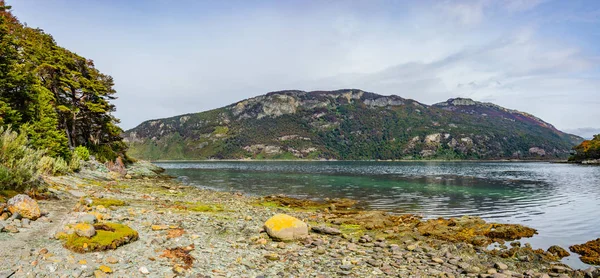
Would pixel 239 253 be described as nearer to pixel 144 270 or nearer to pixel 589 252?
pixel 144 270

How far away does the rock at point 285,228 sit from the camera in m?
14.0

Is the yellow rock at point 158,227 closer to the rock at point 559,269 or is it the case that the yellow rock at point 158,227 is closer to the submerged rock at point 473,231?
the submerged rock at point 473,231

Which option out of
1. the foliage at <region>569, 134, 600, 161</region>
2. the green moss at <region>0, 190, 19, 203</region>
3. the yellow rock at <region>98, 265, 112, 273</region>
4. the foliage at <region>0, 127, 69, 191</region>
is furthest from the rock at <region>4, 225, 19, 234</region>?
the foliage at <region>569, 134, 600, 161</region>

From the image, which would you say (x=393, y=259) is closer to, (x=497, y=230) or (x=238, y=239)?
(x=238, y=239)

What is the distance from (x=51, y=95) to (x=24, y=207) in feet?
126

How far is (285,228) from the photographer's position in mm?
14172

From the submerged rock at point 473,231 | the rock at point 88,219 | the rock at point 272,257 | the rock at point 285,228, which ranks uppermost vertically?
the rock at point 88,219

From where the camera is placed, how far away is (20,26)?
4478cm

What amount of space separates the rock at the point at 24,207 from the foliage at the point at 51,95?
14.0 m

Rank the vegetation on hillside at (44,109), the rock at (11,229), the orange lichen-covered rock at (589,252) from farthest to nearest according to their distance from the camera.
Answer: the vegetation on hillside at (44,109)
the orange lichen-covered rock at (589,252)
the rock at (11,229)

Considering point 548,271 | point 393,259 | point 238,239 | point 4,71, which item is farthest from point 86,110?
point 548,271

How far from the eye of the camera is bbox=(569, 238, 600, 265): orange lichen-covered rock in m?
14.2

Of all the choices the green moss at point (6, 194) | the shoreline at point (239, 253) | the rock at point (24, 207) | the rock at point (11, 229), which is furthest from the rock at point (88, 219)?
the green moss at point (6, 194)

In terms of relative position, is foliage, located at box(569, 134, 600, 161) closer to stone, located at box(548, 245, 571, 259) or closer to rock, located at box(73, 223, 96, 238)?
stone, located at box(548, 245, 571, 259)
